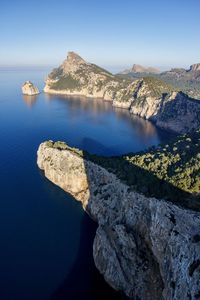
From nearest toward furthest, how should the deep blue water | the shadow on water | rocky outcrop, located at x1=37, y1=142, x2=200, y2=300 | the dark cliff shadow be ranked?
1. rocky outcrop, located at x1=37, y1=142, x2=200, y2=300
2. the shadow on water
3. the deep blue water
4. the dark cliff shadow

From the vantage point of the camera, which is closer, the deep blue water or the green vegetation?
the deep blue water

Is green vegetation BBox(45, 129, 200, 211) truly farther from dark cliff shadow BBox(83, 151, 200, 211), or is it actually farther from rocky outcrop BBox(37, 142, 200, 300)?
rocky outcrop BBox(37, 142, 200, 300)

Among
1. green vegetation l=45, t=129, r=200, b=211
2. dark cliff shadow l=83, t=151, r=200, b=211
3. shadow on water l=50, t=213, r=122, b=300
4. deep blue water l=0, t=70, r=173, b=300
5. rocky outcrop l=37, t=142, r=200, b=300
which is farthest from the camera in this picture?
green vegetation l=45, t=129, r=200, b=211

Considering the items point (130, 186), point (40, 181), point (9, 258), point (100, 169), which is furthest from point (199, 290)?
point (40, 181)

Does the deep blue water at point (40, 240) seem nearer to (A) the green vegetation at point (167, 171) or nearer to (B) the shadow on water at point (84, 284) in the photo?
(B) the shadow on water at point (84, 284)

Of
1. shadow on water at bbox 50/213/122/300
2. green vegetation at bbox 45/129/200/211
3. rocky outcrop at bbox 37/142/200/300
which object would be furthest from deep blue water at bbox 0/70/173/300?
green vegetation at bbox 45/129/200/211

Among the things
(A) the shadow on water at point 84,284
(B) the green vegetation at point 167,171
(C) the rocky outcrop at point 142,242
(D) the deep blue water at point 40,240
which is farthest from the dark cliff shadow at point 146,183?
(A) the shadow on water at point 84,284

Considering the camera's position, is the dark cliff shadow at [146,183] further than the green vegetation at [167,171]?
No

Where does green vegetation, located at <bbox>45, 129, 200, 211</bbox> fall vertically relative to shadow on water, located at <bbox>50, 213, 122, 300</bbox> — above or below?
above
